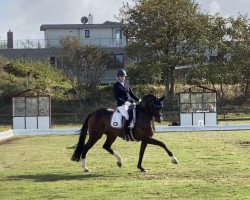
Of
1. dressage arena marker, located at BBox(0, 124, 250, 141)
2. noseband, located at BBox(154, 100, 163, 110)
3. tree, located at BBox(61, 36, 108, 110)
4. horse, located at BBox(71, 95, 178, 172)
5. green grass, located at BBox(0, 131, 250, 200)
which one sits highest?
tree, located at BBox(61, 36, 108, 110)

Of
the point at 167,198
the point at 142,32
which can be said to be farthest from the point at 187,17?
the point at 167,198

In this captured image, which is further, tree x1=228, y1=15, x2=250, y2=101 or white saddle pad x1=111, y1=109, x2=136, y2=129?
tree x1=228, y1=15, x2=250, y2=101

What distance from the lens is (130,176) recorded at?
14164mm

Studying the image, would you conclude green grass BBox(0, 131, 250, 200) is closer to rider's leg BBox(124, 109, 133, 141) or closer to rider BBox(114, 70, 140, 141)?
rider's leg BBox(124, 109, 133, 141)

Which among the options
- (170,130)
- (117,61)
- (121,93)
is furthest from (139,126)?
(117,61)

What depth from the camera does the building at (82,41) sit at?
71.1 meters

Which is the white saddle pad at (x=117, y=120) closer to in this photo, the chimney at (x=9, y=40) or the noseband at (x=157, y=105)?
the noseband at (x=157, y=105)

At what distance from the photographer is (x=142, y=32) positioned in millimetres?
54500

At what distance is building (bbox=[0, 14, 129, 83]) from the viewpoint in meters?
71.1

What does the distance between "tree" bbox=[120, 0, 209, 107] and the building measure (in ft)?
45.9

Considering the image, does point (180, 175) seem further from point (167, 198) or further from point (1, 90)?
point (1, 90)

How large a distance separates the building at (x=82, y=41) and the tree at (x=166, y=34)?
13975 mm

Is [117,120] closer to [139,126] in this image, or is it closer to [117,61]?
[139,126]

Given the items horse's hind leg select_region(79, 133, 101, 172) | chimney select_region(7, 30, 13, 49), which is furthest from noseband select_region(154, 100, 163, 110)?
chimney select_region(7, 30, 13, 49)
